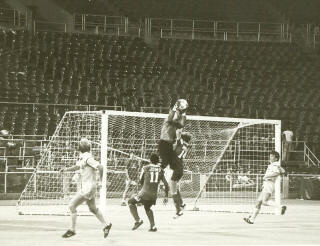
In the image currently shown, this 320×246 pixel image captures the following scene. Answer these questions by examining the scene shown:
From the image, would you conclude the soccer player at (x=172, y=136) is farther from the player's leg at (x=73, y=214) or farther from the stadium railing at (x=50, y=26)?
the stadium railing at (x=50, y=26)

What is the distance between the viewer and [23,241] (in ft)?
47.5

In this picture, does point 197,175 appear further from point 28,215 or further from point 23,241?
point 23,241

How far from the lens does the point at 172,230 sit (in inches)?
680

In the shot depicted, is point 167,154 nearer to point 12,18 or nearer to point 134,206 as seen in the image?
point 134,206

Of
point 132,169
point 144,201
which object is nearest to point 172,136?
point 144,201

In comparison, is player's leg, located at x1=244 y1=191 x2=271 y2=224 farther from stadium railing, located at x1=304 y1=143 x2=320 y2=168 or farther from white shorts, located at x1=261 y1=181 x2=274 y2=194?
stadium railing, located at x1=304 y1=143 x2=320 y2=168

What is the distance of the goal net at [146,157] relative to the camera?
23.7 m

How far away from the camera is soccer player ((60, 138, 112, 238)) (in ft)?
49.8

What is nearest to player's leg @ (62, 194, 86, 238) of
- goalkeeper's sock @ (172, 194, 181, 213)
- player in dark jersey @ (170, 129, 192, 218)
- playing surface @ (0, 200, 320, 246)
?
playing surface @ (0, 200, 320, 246)

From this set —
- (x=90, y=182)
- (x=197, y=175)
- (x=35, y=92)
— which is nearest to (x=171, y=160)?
(x=90, y=182)

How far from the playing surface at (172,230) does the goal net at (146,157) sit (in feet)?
5.01

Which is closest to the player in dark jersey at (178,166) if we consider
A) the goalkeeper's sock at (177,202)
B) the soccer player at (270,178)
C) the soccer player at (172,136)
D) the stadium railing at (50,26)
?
the goalkeeper's sock at (177,202)

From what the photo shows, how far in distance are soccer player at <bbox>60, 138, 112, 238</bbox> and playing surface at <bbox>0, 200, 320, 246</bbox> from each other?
28cm

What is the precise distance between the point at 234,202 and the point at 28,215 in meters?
10.1
